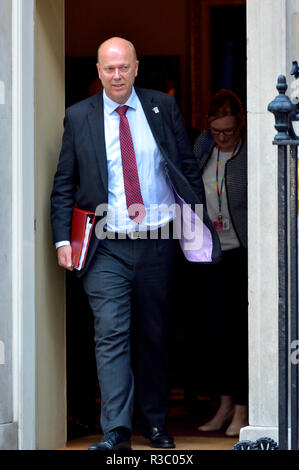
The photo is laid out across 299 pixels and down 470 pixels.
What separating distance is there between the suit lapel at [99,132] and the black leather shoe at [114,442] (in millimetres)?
1175

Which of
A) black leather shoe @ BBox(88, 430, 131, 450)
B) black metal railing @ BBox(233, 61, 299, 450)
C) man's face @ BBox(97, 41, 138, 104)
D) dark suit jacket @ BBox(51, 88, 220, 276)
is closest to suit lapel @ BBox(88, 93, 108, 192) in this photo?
dark suit jacket @ BBox(51, 88, 220, 276)

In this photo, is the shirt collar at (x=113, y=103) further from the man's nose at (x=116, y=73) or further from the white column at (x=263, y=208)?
the white column at (x=263, y=208)

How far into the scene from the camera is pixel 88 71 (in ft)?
27.9

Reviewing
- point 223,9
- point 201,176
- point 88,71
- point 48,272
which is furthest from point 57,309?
point 223,9

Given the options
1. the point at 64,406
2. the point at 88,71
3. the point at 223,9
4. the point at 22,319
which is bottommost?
the point at 64,406

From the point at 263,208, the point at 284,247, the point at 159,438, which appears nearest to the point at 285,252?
the point at 284,247

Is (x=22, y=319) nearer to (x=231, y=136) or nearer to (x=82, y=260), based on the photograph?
(x=82, y=260)

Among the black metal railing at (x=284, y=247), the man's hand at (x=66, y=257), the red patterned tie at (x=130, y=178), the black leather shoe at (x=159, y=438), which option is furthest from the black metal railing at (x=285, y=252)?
the man's hand at (x=66, y=257)

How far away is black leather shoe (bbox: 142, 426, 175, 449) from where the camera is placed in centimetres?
537

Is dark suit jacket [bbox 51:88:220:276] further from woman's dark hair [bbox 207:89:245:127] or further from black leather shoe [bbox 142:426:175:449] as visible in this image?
black leather shoe [bbox 142:426:175:449]

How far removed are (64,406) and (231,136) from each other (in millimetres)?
1696

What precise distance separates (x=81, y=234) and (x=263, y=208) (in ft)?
3.01

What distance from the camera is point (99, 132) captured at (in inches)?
208

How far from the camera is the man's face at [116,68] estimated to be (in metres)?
5.23
